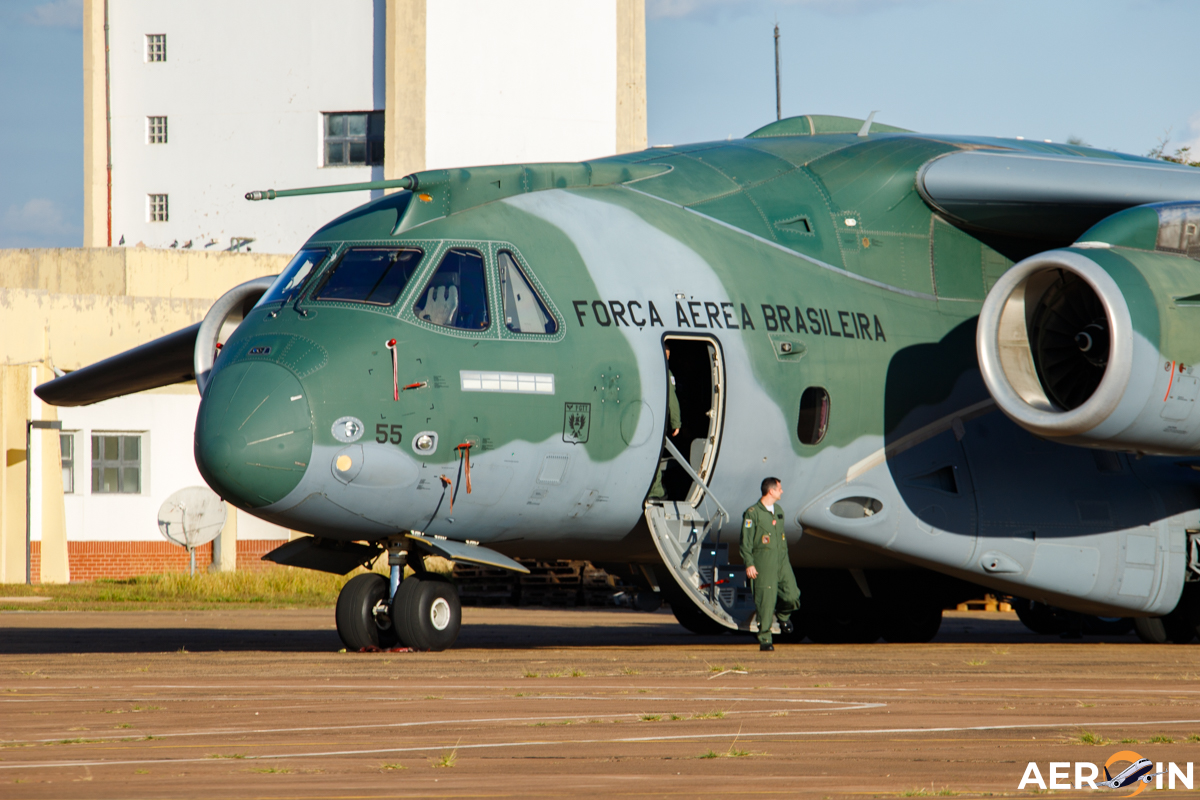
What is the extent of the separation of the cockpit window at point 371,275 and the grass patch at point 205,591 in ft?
50.6

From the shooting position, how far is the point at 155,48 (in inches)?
2128

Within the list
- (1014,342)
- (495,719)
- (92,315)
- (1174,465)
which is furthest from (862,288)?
(92,315)

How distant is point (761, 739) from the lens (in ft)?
23.2

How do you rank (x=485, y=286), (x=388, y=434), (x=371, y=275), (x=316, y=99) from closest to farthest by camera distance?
1. (x=388, y=434)
2. (x=371, y=275)
3. (x=485, y=286)
4. (x=316, y=99)

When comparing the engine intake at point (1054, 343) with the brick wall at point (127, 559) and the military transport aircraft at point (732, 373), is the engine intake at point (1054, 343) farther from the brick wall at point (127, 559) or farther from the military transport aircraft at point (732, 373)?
the brick wall at point (127, 559)

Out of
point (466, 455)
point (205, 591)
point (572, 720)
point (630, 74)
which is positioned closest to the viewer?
point (572, 720)

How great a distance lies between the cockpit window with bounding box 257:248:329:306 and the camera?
12375 millimetres

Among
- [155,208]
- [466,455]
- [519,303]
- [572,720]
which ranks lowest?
[572,720]

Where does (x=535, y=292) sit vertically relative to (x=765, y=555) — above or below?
above

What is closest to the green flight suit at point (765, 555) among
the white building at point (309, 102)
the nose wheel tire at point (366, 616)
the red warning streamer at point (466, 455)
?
the red warning streamer at point (466, 455)

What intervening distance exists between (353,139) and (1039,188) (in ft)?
132

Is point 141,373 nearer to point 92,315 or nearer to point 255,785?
point 255,785

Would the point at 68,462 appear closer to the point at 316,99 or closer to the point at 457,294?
the point at 316,99

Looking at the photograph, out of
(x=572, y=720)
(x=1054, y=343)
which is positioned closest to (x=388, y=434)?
(x=572, y=720)
